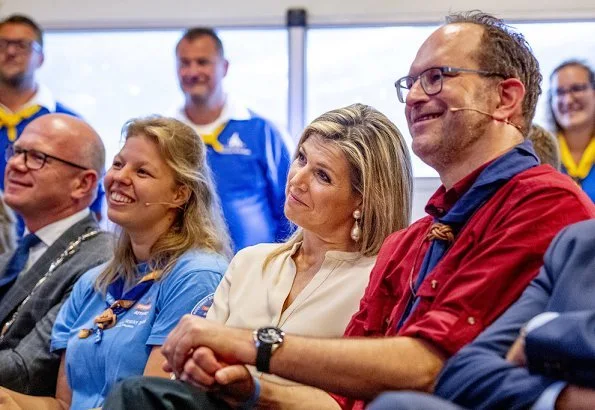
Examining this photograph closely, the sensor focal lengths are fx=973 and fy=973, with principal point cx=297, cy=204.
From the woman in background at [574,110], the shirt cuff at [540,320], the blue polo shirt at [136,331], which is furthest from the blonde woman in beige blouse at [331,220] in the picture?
the woman in background at [574,110]

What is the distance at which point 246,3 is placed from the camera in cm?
456

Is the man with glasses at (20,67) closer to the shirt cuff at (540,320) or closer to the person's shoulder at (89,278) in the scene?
the person's shoulder at (89,278)

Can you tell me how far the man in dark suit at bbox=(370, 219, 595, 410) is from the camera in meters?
1.24

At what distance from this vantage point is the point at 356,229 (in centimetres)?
212

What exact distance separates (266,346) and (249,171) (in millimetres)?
2284

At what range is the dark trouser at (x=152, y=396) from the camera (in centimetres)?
150

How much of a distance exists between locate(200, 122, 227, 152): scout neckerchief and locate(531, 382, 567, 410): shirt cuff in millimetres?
2749

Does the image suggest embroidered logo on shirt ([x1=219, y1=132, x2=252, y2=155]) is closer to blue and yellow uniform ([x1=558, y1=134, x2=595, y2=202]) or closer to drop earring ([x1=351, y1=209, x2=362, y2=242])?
blue and yellow uniform ([x1=558, y1=134, x2=595, y2=202])

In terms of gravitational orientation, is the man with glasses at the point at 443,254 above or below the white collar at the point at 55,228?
above

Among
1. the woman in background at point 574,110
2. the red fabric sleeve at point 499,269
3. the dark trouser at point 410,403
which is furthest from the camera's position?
the woman in background at point 574,110

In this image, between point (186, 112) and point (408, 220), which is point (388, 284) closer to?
point (408, 220)

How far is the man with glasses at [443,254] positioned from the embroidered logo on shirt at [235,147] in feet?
6.35

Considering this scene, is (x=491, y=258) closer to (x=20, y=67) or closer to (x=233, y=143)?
(x=233, y=143)

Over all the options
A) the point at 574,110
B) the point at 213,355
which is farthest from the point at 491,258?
the point at 574,110
